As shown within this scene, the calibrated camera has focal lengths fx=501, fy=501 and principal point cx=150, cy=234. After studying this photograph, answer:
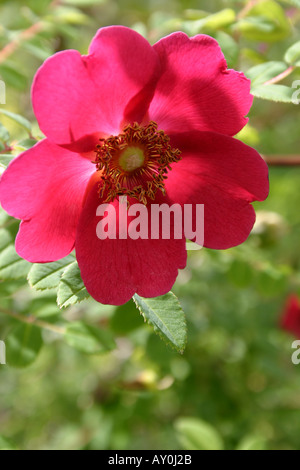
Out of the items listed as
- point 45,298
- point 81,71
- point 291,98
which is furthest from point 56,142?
point 45,298

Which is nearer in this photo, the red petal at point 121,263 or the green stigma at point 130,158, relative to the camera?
the red petal at point 121,263

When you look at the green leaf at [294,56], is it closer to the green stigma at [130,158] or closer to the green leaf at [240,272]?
the green stigma at [130,158]

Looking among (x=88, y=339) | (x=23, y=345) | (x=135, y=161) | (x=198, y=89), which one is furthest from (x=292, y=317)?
(x=198, y=89)

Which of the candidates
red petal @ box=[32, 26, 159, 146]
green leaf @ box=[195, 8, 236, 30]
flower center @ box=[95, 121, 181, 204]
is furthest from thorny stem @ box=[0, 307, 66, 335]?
green leaf @ box=[195, 8, 236, 30]

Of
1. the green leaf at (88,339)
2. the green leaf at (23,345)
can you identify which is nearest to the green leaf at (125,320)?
the green leaf at (88,339)

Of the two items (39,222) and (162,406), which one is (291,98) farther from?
(162,406)

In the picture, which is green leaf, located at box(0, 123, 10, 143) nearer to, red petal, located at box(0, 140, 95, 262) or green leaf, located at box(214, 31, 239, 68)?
red petal, located at box(0, 140, 95, 262)

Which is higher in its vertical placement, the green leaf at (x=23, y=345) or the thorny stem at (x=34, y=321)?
the thorny stem at (x=34, y=321)
